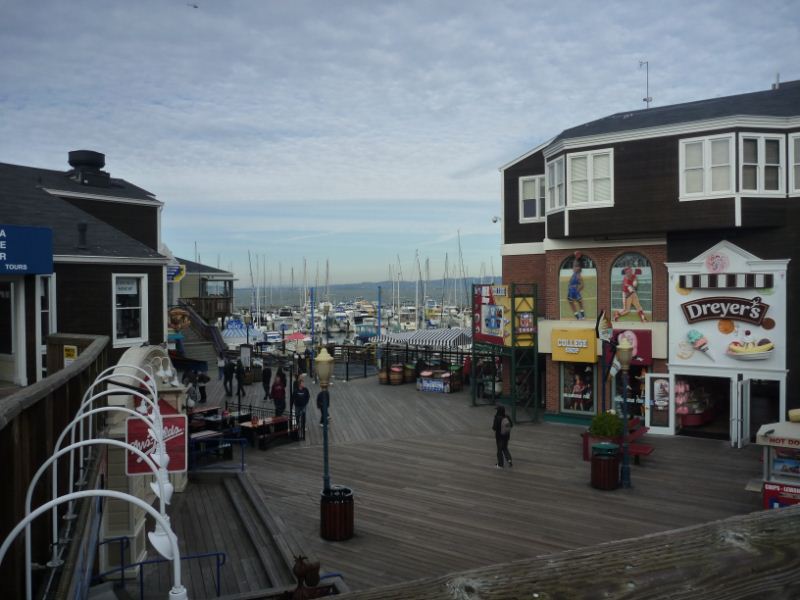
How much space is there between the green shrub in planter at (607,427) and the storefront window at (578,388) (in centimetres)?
644

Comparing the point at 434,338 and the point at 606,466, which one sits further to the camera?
the point at 434,338

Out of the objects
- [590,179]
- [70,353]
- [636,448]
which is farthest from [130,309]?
[590,179]

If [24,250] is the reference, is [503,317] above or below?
below

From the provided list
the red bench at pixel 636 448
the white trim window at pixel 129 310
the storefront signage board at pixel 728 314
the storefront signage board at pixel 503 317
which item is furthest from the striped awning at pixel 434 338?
the white trim window at pixel 129 310

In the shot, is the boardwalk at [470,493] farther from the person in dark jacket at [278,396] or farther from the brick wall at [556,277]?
the brick wall at [556,277]

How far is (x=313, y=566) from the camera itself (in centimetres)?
853

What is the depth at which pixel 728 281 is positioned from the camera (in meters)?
21.3

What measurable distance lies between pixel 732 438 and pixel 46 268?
19862 mm

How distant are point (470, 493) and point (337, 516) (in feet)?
13.5

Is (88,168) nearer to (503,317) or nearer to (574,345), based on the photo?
(503,317)

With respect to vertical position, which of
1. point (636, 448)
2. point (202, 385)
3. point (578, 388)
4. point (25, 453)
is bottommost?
point (636, 448)

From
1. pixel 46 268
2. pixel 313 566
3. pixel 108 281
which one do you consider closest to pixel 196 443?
pixel 108 281

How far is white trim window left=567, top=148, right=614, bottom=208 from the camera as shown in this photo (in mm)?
23219

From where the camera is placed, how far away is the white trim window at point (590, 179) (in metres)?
23.2
